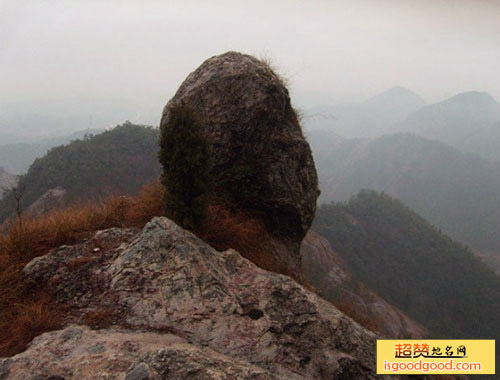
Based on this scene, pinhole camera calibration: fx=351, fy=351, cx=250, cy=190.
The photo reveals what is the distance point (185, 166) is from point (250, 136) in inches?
119

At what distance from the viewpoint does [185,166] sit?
6.06 m

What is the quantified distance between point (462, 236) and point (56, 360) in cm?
21420

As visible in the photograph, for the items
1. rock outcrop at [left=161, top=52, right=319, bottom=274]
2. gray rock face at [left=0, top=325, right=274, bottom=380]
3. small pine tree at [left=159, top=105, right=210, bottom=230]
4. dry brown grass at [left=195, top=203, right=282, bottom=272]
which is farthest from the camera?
rock outcrop at [left=161, top=52, right=319, bottom=274]

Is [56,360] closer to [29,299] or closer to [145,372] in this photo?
[145,372]

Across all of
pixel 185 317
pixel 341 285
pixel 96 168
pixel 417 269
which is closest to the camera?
pixel 185 317

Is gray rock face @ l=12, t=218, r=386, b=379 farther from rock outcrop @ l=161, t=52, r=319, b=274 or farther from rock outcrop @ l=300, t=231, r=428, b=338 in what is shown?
rock outcrop @ l=300, t=231, r=428, b=338

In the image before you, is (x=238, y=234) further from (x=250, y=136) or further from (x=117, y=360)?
(x=117, y=360)

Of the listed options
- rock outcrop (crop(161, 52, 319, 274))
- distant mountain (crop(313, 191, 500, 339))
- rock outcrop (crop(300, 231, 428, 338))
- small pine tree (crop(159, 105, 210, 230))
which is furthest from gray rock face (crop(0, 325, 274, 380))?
distant mountain (crop(313, 191, 500, 339))

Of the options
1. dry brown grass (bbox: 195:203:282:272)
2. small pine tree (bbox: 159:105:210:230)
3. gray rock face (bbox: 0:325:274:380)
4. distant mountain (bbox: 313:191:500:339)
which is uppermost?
small pine tree (bbox: 159:105:210:230)

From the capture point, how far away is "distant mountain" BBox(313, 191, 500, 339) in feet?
278

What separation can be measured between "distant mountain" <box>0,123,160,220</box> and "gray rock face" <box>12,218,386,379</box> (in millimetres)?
56012

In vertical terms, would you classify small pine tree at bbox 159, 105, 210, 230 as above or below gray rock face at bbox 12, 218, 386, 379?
above

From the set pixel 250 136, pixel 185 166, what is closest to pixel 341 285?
pixel 250 136

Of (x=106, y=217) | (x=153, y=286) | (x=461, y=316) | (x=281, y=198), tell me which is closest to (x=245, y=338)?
(x=153, y=286)
